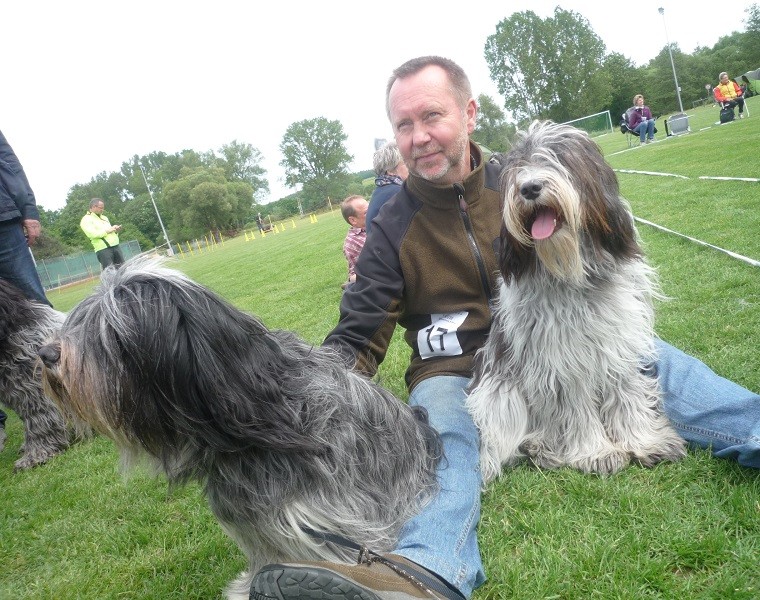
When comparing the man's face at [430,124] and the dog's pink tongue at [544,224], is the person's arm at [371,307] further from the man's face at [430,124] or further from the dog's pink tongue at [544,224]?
the dog's pink tongue at [544,224]

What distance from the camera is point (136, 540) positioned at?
2908 mm

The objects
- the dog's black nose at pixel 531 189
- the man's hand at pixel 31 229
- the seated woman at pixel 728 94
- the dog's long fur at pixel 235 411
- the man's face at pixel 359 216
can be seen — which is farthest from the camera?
the seated woman at pixel 728 94

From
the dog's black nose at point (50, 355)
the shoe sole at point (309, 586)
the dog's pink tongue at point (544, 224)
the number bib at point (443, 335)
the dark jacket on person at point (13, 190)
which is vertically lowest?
the shoe sole at point (309, 586)

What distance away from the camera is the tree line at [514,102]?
59344mm

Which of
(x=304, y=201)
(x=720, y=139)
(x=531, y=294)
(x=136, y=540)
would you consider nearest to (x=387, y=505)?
(x=531, y=294)

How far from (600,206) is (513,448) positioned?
1160 millimetres

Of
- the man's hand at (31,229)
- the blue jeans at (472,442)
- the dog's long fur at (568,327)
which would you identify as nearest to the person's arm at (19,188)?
the man's hand at (31,229)

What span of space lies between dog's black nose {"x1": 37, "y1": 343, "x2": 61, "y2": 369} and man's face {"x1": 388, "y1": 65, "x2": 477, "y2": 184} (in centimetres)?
181

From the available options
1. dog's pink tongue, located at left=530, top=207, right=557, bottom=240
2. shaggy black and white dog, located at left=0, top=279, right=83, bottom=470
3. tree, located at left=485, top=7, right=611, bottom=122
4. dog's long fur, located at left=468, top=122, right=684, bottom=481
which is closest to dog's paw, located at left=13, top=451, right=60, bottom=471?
shaggy black and white dog, located at left=0, top=279, right=83, bottom=470

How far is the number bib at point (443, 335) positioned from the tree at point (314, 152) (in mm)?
78294

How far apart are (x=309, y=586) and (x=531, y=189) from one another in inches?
60.3

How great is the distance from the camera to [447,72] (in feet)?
9.36

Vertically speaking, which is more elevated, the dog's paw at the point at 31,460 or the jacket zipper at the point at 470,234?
the jacket zipper at the point at 470,234

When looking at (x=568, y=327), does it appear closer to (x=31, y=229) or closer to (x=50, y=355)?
(x=50, y=355)
